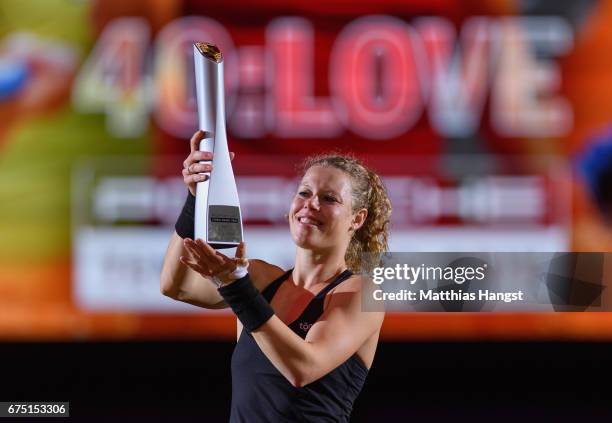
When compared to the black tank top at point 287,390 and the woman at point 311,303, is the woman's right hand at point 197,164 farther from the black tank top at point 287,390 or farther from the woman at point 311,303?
the black tank top at point 287,390

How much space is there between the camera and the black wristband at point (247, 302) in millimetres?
1564

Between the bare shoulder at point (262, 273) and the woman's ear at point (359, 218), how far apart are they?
0.19 metres

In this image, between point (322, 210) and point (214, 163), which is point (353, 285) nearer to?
point (322, 210)

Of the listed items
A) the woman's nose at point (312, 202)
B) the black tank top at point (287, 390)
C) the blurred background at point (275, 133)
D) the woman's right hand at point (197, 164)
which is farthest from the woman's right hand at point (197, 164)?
the blurred background at point (275, 133)

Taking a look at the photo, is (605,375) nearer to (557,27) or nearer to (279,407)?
(557,27)

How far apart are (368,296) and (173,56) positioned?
2296 millimetres

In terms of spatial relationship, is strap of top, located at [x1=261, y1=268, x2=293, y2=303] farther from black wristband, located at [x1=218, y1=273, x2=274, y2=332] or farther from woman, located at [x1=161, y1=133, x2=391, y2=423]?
black wristband, located at [x1=218, y1=273, x2=274, y2=332]

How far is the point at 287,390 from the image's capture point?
175 cm

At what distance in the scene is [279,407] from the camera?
68.9 inches

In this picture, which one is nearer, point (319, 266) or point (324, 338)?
point (324, 338)

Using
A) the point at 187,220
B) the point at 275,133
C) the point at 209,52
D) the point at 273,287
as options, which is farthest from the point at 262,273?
the point at 275,133

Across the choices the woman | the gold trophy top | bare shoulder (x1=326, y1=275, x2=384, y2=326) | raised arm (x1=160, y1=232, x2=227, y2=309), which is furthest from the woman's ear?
the gold trophy top

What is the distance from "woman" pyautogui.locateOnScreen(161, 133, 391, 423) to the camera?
166 cm

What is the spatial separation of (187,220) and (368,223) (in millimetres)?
394
